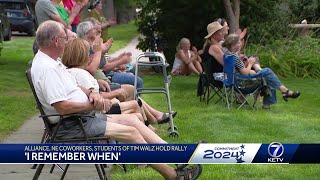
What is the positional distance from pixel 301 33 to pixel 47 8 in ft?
41.9

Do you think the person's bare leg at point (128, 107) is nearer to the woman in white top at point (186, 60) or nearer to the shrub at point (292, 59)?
the woman in white top at point (186, 60)

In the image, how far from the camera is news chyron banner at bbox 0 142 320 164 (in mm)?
5547

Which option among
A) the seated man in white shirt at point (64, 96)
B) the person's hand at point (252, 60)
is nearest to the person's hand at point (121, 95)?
the seated man in white shirt at point (64, 96)

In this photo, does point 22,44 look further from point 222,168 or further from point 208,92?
point 222,168

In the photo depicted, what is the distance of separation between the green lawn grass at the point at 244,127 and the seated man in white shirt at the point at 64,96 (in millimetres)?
776

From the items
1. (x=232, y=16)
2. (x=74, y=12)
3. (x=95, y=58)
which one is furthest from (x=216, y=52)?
(x=232, y=16)

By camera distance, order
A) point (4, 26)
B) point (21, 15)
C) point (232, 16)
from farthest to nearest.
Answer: point (21, 15) → point (4, 26) → point (232, 16)

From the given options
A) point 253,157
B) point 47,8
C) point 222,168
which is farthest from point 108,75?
point 253,157

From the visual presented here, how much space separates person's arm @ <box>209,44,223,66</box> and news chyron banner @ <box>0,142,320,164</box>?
748 cm

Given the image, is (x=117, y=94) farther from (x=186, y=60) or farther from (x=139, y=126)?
(x=186, y=60)

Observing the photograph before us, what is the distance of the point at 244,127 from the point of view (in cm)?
A: 1068

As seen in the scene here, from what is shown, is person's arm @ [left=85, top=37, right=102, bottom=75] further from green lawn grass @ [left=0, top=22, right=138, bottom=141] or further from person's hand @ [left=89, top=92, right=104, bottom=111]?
green lawn grass @ [left=0, top=22, right=138, bottom=141]

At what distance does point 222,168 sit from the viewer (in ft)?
25.5

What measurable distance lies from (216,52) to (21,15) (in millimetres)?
26581
